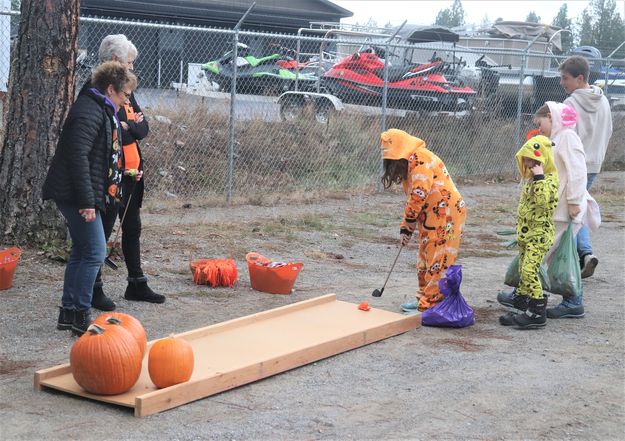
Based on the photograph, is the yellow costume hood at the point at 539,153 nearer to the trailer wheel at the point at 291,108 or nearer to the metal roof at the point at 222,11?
the trailer wheel at the point at 291,108

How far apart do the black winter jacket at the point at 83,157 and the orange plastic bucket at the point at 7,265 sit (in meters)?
1.46

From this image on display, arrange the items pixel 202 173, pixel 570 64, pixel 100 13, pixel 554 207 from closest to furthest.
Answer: pixel 554 207 → pixel 570 64 → pixel 202 173 → pixel 100 13

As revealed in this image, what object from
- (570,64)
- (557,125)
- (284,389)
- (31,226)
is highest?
(570,64)

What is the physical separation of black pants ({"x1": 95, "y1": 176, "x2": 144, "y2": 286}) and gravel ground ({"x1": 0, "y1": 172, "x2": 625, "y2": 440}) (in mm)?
333

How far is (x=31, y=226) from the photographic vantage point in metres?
8.02

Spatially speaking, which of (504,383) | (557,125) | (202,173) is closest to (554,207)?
(557,125)

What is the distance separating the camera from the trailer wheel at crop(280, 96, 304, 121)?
15.2 m

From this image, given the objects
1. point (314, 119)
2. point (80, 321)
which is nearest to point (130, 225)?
→ point (80, 321)

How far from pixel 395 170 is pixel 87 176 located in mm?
2264

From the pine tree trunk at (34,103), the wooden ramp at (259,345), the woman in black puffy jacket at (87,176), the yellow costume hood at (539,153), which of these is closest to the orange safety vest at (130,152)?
the woman in black puffy jacket at (87,176)

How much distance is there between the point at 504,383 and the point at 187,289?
3169 mm

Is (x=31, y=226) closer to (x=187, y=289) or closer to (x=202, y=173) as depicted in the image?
(x=187, y=289)

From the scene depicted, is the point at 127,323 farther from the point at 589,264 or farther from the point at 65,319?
the point at 589,264

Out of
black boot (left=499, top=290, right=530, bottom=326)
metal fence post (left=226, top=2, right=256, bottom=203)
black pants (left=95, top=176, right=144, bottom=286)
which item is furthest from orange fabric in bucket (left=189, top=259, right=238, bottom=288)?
metal fence post (left=226, top=2, right=256, bottom=203)
